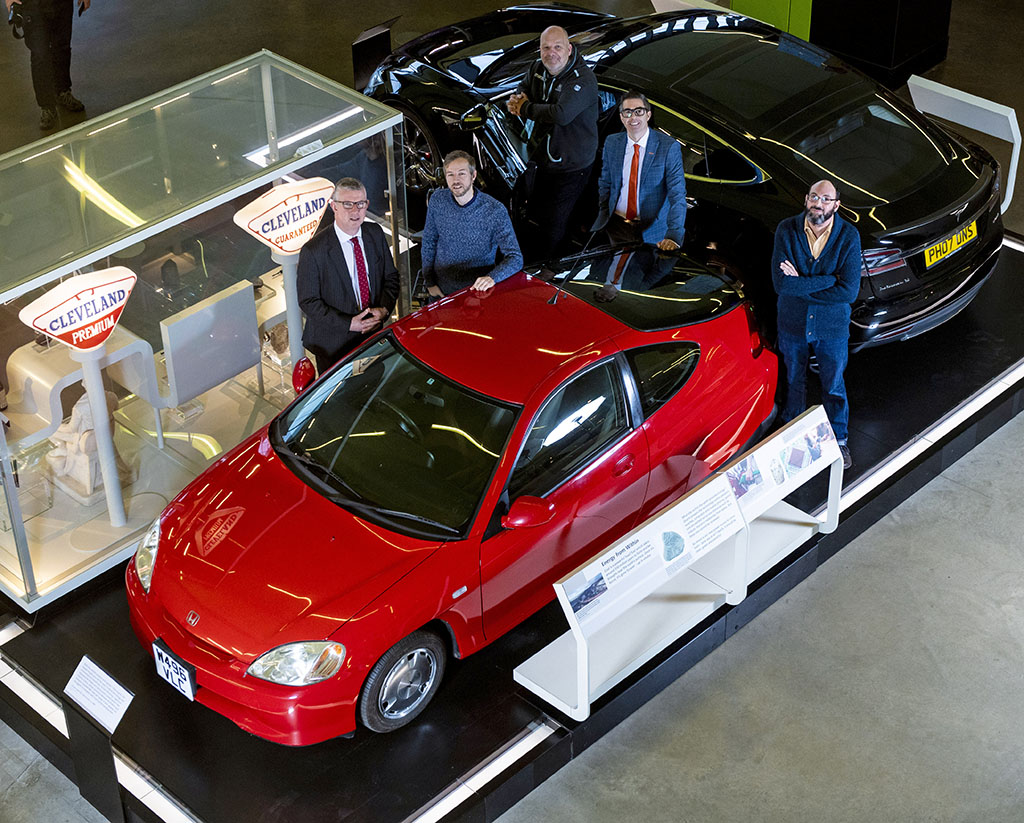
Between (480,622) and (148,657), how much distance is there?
1470 millimetres

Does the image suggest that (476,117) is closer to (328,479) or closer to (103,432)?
(103,432)

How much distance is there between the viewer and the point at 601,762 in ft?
18.1

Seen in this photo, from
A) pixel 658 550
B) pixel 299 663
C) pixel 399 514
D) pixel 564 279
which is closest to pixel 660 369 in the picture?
pixel 564 279

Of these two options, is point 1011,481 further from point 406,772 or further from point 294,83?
point 294,83

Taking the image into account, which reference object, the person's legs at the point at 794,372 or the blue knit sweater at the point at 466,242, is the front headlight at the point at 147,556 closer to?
the blue knit sweater at the point at 466,242

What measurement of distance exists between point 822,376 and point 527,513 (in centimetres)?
206

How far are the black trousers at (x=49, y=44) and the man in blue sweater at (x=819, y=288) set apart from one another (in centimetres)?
613

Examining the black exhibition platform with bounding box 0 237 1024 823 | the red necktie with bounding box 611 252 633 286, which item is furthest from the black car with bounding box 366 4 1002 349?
the black exhibition platform with bounding box 0 237 1024 823

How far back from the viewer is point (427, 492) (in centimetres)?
541

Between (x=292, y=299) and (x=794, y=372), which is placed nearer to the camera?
(x=794, y=372)

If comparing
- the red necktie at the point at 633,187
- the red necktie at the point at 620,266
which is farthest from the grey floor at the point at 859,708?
the red necktie at the point at 633,187

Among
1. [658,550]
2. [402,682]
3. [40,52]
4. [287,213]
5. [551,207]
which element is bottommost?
[402,682]

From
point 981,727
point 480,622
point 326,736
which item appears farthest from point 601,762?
point 981,727

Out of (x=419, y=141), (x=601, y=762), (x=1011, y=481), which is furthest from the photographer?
(x=419, y=141)
